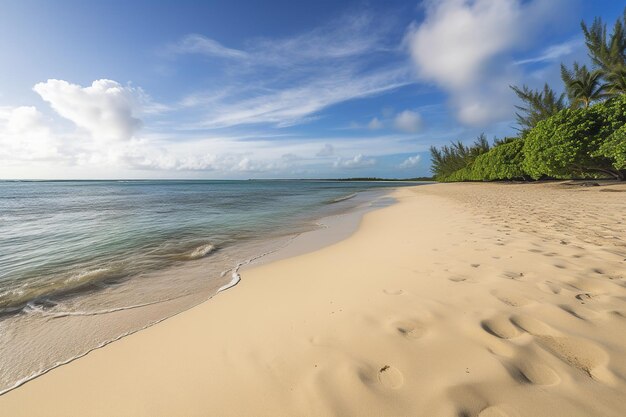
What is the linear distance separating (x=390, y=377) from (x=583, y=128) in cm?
3030

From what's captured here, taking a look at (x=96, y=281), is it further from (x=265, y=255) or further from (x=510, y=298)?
(x=510, y=298)

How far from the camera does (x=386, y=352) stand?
2422 millimetres

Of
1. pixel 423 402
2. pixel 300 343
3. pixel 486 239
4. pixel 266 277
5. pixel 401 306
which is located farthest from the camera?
pixel 486 239

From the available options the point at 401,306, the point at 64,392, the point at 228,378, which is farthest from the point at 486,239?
the point at 64,392

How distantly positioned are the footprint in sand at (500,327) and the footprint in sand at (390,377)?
1135mm

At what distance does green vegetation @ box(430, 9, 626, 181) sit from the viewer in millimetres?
20520

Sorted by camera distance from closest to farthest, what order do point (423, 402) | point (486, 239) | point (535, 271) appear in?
point (423, 402) → point (535, 271) → point (486, 239)

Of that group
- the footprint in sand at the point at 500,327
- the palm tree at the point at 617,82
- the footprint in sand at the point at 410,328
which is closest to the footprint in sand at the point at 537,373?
the footprint in sand at the point at 500,327

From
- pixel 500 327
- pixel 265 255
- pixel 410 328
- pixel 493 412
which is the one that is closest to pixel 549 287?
pixel 500 327

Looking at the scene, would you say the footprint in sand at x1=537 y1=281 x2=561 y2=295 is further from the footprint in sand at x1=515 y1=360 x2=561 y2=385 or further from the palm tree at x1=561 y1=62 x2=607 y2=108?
the palm tree at x1=561 y1=62 x2=607 y2=108

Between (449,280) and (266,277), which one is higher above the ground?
(449,280)

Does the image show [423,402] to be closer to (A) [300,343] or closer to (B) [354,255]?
(A) [300,343]

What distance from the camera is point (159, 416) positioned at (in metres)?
1.98

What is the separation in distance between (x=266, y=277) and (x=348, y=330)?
274cm
